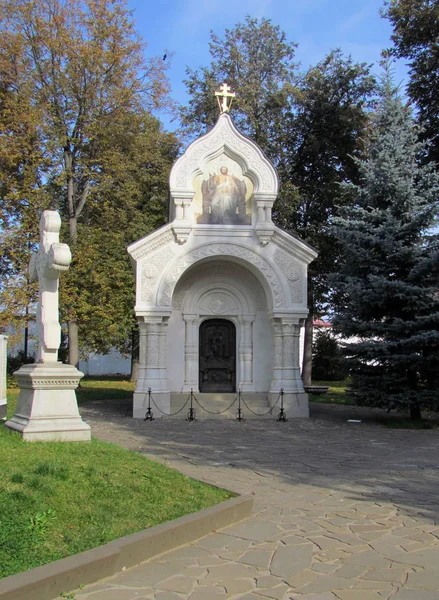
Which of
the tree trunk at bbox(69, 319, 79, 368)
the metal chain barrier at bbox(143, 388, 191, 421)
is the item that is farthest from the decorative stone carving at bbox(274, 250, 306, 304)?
the tree trunk at bbox(69, 319, 79, 368)

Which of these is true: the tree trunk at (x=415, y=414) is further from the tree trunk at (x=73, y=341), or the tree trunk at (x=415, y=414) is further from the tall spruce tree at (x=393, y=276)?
the tree trunk at (x=73, y=341)

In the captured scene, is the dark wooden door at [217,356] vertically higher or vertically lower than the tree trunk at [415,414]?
higher

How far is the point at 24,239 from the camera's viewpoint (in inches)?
1021

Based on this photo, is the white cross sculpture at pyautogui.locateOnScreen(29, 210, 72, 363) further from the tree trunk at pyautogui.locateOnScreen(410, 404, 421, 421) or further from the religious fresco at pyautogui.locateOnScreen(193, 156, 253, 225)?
the tree trunk at pyautogui.locateOnScreen(410, 404, 421, 421)

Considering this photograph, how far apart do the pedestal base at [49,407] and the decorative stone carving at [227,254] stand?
9088 millimetres

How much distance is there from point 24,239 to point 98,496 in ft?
70.4

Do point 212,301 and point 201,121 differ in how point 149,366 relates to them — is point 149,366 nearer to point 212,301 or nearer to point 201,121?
point 212,301

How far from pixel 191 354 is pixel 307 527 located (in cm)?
1354

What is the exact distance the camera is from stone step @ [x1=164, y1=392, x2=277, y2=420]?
1802cm

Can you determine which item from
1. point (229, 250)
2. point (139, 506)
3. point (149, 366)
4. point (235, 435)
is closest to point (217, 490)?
point (139, 506)

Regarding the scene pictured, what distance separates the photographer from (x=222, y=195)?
63.3ft

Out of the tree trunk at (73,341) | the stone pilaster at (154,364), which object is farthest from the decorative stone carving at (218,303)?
the tree trunk at (73,341)

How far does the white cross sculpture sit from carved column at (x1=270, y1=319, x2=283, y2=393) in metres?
9.93

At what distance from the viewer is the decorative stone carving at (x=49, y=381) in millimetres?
9133
